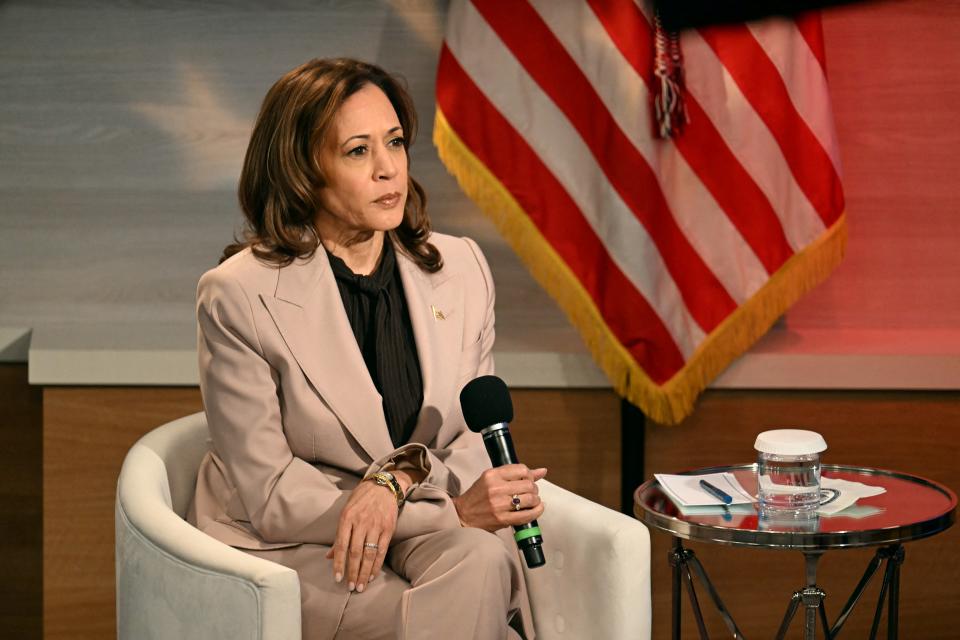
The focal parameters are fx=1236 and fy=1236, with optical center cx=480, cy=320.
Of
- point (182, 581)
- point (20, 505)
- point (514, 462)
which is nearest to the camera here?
point (182, 581)

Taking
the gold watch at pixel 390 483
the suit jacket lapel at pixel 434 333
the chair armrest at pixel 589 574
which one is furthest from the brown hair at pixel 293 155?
the chair armrest at pixel 589 574

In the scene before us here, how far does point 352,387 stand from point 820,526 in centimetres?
81

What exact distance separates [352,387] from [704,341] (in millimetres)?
1132

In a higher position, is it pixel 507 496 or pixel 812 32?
pixel 812 32

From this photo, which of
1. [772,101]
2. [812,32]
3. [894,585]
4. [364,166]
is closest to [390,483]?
[364,166]

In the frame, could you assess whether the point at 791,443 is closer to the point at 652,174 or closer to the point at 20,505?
the point at 652,174

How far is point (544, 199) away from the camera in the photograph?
117 inches

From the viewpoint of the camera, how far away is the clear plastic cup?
210 cm

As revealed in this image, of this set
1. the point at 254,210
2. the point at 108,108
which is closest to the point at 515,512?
the point at 254,210

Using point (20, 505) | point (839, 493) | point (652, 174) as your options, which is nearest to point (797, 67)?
point (652, 174)

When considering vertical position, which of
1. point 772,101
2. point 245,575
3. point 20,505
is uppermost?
point 772,101

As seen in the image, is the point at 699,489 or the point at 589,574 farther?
the point at 699,489

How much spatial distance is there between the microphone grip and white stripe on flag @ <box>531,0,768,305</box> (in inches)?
46.7

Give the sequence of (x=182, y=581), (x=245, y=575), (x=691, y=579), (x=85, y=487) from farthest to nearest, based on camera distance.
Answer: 1. (x=85, y=487)
2. (x=691, y=579)
3. (x=182, y=581)
4. (x=245, y=575)
